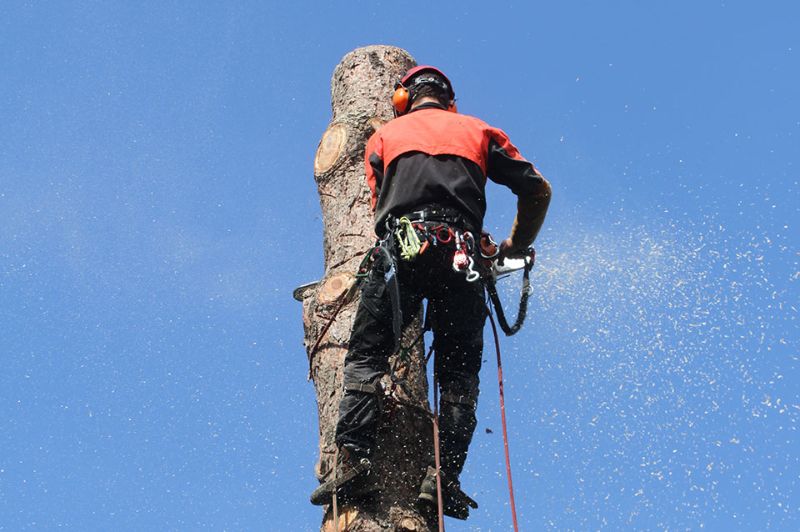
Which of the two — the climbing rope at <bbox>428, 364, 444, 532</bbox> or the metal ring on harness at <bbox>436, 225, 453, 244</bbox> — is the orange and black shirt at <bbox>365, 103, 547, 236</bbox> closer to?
the metal ring on harness at <bbox>436, 225, 453, 244</bbox>

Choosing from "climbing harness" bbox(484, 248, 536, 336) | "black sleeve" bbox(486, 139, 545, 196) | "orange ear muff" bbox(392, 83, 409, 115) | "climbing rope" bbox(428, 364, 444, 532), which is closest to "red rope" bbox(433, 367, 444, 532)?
"climbing rope" bbox(428, 364, 444, 532)

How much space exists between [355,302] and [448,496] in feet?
3.47

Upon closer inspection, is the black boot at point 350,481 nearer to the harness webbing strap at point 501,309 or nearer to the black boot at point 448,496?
the black boot at point 448,496

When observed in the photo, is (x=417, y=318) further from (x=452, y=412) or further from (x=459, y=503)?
(x=459, y=503)

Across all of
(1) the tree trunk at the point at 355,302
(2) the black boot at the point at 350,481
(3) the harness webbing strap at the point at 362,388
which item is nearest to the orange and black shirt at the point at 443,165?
(1) the tree trunk at the point at 355,302

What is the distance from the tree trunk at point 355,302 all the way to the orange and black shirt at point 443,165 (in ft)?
1.81

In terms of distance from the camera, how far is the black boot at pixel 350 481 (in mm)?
3725

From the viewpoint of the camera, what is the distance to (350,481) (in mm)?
3734

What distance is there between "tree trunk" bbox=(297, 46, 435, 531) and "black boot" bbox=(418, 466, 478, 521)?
7cm

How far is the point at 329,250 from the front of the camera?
4.88 metres

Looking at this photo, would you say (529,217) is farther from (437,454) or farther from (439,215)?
(437,454)

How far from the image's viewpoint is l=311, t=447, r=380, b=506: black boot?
12.2 feet

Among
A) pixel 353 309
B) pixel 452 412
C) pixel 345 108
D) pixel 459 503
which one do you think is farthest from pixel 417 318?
pixel 345 108

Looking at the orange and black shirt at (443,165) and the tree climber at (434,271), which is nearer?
the tree climber at (434,271)
